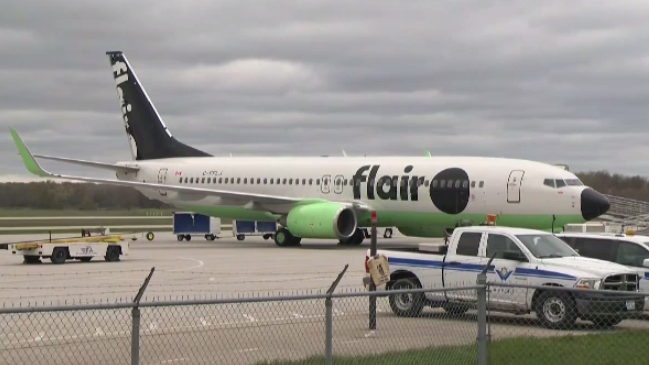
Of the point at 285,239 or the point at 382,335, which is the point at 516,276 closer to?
the point at 382,335

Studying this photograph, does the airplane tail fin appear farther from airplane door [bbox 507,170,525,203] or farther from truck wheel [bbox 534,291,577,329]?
truck wheel [bbox 534,291,577,329]

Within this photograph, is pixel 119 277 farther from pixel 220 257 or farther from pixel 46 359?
pixel 46 359

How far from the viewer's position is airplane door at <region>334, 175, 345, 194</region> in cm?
4262

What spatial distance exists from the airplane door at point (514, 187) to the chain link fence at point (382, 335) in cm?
2075

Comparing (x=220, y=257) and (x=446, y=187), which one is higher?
(x=446, y=187)

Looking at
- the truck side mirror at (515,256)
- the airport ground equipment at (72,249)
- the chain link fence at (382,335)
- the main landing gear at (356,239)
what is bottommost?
the main landing gear at (356,239)

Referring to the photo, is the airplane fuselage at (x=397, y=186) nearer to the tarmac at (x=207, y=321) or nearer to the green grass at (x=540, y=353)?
the tarmac at (x=207, y=321)

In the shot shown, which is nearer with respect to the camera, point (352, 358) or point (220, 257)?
point (352, 358)

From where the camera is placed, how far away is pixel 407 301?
16719 millimetres

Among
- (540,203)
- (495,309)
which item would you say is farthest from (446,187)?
(495,309)

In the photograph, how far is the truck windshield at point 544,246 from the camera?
56.4 feet

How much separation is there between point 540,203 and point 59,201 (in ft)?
Result: 291

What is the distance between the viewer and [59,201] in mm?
116938

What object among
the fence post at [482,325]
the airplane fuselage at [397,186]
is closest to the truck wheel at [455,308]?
the fence post at [482,325]
